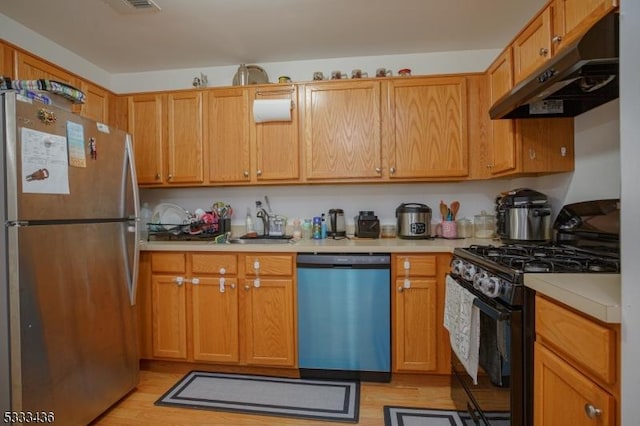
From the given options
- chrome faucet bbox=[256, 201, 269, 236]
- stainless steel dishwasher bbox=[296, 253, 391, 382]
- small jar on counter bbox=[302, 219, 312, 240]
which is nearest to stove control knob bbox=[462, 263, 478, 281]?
stainless steel dishwasher bbox=[296, 253, 391, 382]

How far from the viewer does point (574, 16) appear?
1318 millimetres

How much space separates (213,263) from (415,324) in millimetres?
1387

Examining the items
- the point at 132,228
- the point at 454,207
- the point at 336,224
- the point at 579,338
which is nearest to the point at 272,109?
the point at 336,224

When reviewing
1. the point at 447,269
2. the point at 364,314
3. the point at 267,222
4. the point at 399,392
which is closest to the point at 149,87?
the point at 267,222

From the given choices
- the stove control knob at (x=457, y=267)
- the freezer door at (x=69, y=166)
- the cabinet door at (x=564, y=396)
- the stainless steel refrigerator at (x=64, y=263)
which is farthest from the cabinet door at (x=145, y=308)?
the cabinet door at (x=564, y=396)

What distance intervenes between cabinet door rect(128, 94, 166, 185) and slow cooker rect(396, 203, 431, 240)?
1.95m

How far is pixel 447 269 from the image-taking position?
1912 mm

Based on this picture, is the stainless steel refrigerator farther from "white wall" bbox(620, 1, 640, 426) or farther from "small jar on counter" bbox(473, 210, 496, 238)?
"small jar on counter" bbox(473, 210, 496, 238)

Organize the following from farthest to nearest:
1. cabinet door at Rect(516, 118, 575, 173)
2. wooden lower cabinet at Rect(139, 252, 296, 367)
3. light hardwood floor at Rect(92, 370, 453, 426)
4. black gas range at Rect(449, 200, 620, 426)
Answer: wooden lower cabinet at Rect(139, 252, 296, 367) → cabinet door at Rect(516, 118, 575, 173) → light hardwood floor at Rect(92, 370, 453, 426) → black gas range at Rect(449, 200, 620, 426)

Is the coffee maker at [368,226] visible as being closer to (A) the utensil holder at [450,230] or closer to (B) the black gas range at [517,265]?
(A) the utensil holder at [450,230]

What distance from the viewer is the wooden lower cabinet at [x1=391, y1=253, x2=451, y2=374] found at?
1911 mm

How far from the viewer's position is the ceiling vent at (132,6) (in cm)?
181

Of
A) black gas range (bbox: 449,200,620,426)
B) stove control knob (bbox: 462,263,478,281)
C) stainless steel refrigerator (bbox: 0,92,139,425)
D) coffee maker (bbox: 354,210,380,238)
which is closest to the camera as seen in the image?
black gas range (bbox: 449,200,620,426)

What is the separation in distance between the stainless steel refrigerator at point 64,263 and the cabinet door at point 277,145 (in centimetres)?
86
